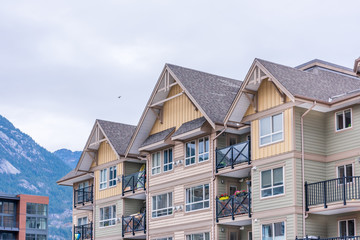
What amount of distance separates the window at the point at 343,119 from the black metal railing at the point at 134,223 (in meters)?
16.2

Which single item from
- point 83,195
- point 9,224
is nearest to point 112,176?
point 83,195

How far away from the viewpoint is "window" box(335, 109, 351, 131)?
35.9 m

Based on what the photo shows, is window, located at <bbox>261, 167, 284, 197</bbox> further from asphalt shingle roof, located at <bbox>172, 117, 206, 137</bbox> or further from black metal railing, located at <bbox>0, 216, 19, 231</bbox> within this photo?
black metal railing, located at <bbox>0, 216, 19, 231</bbox>

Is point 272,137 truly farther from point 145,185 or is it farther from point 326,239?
point 145,185

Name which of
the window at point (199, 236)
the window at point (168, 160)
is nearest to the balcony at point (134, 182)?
the window at point (168, 160)

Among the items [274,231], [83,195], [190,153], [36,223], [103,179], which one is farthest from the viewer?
[36,223]

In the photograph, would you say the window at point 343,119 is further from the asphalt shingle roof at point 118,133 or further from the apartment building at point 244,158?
the asphalt shingle roof at point 118,133

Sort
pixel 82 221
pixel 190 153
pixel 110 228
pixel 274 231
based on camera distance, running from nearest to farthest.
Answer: pixel 274 231, pixel 190 153, pixel 110 228, pixel 82 221

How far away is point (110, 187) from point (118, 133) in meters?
3.95

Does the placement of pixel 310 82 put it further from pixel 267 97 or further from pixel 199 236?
pixel 199 236

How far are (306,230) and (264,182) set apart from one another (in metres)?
3.58

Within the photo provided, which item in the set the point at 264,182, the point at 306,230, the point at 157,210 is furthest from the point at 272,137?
the point at 157,210

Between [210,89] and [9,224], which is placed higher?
[210,89]

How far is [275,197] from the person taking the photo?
118 feet
